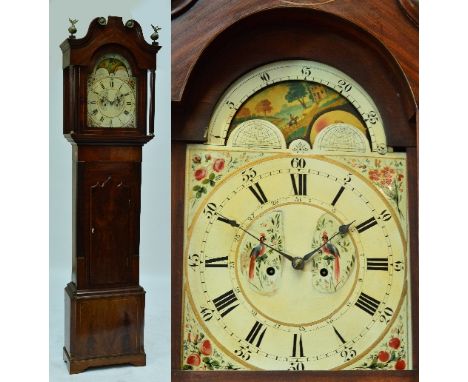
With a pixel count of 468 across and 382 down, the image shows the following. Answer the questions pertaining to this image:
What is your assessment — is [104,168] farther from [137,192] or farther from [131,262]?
[131,262]

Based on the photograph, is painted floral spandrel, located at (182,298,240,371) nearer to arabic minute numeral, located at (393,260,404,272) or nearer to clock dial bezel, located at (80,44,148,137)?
arabic minute numeral, located at (393,260,404,272)

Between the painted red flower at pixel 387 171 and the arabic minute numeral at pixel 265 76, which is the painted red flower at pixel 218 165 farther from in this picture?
the painted red flower at pixel 387 171

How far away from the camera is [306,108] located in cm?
183

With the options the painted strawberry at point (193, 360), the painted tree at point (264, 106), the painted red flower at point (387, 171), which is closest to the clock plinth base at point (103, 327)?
the painted strawberry at point (193, 360)

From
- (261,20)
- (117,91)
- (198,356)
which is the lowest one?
(198,356)

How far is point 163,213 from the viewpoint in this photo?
1.84 meters

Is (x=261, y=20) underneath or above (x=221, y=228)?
above

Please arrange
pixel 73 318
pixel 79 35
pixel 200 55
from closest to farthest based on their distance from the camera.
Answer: pixel 200 55 → pixel 79 35 → pixel 73 318

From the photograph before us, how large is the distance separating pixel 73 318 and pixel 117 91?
66cm

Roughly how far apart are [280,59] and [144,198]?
1.74 ft

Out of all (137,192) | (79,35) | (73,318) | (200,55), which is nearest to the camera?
(200,55)

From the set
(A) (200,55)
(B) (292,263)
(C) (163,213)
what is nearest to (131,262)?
(C) (163,213)

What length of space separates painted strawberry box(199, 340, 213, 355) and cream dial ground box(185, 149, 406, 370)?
18mm

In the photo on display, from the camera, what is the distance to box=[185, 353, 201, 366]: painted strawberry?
5.91 feet
